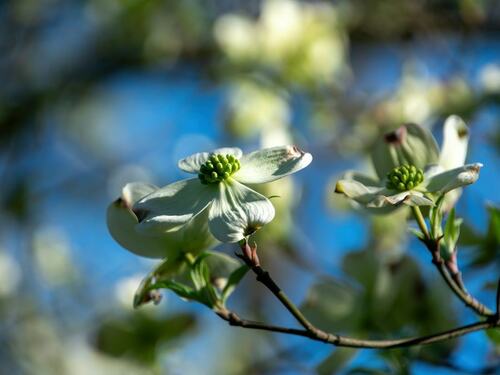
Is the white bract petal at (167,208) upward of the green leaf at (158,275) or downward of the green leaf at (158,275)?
upward

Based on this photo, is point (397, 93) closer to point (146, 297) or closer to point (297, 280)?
point (146, 297)

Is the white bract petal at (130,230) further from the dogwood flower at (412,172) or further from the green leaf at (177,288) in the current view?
the dogwood flower at (412,172)

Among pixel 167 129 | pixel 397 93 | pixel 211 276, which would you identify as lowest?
pixel 211 276

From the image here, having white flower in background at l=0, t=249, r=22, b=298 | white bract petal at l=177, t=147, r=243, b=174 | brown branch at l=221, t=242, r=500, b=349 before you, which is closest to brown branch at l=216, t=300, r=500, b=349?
brown branch at l=221, t=242, r=500, b=349

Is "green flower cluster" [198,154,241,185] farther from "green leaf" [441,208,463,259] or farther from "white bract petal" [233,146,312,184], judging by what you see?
"green leaf" [441,208,463,259]

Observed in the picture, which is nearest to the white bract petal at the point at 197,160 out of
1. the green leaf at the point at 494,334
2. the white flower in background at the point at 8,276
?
the green leaf at the point at 494,334

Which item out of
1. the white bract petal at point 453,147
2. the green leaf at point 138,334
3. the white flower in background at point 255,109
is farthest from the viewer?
the white flower in background at point 255,109

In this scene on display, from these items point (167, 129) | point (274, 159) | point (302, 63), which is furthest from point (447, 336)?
point (167, 129)

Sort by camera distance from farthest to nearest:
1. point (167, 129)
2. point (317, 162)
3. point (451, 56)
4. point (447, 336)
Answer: point (167, 129) < point (317, 162) < point (451, 56) < point (447, 336)

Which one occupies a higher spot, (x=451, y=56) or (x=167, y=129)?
(x=167, y=129)
